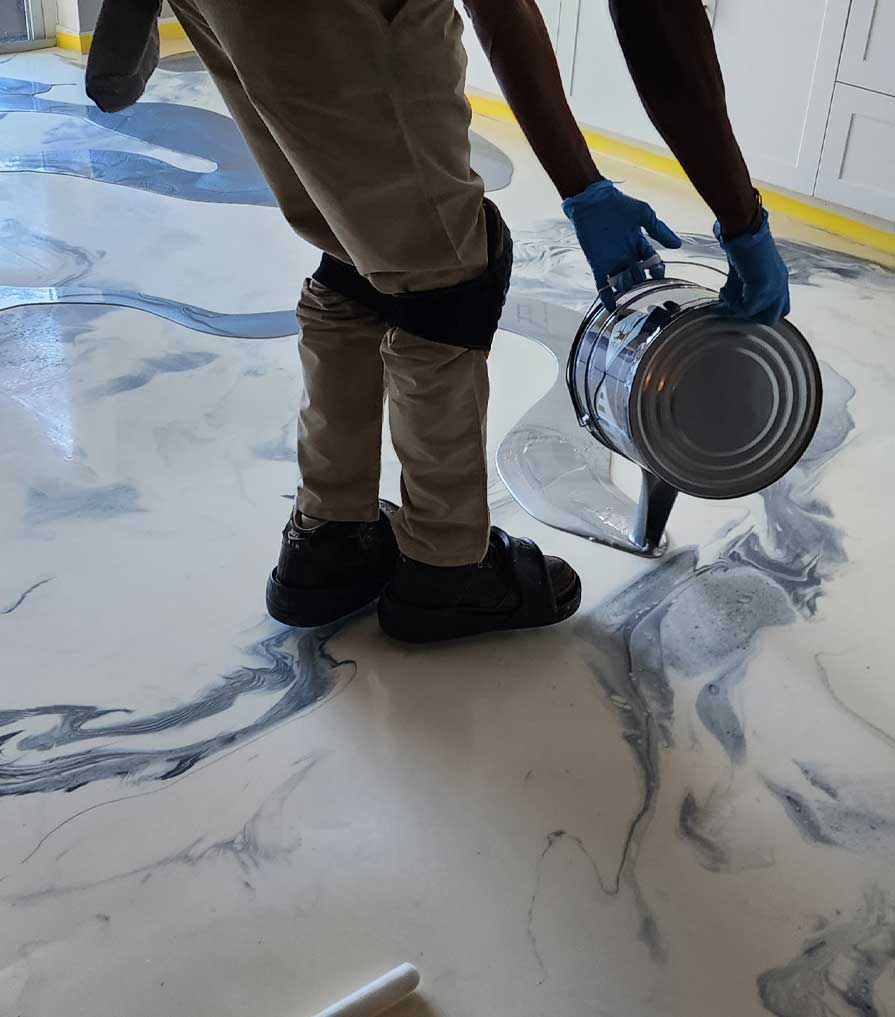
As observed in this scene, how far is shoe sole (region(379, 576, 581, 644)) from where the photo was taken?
148 centimetres

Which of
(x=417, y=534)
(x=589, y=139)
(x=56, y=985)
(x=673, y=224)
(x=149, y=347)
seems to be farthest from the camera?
(x=589, y=139)

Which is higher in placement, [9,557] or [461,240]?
[461,240]

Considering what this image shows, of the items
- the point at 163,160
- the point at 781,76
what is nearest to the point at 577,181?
the point at 781,76

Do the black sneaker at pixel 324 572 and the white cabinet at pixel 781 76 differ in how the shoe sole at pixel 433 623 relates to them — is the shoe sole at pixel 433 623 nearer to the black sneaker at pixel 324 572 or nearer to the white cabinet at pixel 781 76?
the black sneaker at pixel 324 572

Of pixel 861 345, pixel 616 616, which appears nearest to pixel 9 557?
pixel 616 616

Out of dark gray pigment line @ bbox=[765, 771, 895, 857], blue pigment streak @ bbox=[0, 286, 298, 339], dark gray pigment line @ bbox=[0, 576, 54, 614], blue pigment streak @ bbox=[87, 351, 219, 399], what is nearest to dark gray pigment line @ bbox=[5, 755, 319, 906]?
dark gray pigment line @ bbox=[0, 576, 54, 614]

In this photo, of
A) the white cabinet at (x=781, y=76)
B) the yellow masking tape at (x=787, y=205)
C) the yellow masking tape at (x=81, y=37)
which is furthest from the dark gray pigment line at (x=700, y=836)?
the yellow masking tape at (x=81, y=37)

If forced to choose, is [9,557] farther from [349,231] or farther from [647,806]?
[647,806]

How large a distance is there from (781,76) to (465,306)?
1954 millimetres

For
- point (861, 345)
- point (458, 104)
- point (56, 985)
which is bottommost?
point (56, 985)

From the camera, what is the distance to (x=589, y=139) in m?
3.51

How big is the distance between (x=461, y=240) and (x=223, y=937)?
0.74 m

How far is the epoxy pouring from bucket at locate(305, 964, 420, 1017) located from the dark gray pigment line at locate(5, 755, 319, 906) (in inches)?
7.5

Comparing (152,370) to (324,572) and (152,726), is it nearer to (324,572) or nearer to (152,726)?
(324,572)
